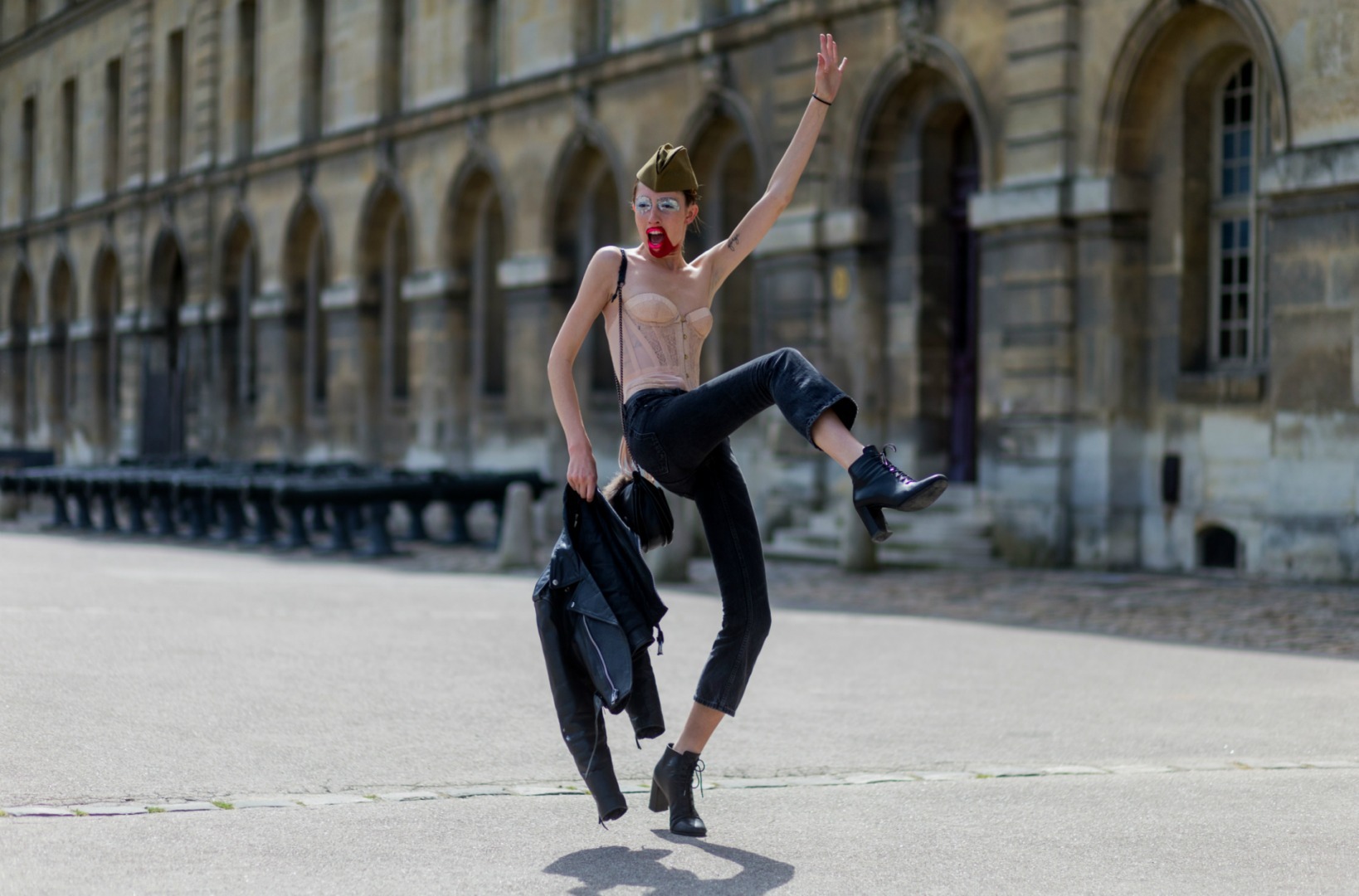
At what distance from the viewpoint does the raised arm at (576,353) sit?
4809 millimetres

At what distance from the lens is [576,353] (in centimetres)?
488

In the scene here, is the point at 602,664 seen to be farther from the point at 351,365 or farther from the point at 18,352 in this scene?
the point at 18,352

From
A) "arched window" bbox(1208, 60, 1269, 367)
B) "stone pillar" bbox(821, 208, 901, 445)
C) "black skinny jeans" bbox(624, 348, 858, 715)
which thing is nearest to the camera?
"black skinny jeans" bbox(624, 348, 858, 715)

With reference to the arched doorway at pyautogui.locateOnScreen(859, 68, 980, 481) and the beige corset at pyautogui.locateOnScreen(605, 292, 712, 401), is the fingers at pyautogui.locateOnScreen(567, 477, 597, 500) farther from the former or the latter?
the arched doorway at pyautogui.locateOnScreen(859, 68, 980, 481)

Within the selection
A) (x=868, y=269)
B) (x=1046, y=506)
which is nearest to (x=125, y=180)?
(x=868, y=269)

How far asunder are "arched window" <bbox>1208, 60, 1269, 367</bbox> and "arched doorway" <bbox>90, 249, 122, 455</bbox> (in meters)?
28.2

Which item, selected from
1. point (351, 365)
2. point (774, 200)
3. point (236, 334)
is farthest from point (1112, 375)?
point (236, 334)

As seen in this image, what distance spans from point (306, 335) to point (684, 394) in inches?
1010

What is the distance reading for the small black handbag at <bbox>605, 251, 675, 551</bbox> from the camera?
4969 mm

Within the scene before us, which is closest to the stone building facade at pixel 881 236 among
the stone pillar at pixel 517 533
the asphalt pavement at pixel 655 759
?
the stone pillar at pixel 517 533

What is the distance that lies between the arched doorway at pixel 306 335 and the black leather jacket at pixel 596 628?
24565 millimetres

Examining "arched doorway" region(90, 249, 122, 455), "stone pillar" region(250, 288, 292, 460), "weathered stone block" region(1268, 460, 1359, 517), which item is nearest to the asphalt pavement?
"weathered stone block" region(1268, 460, 1359, 517)

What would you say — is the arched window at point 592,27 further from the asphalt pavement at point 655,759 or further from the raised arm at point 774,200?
the raised arm at point 774,200

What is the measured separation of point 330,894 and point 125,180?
34.4 meters
